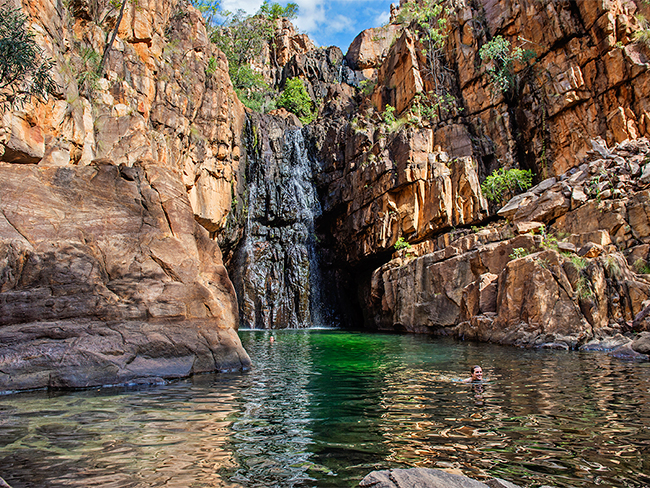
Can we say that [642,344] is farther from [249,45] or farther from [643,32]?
[249,45]

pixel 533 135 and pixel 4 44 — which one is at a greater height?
pixel 533 135

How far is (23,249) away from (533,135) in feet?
109

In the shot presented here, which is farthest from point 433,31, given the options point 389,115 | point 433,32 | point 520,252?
point 520,252

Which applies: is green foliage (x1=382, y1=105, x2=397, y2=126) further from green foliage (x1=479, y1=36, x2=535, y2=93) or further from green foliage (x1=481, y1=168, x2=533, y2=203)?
green foliage (x1=481, y1=168, x2=533, y2=203)

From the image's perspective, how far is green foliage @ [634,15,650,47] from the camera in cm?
2780

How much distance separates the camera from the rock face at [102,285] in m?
9.66

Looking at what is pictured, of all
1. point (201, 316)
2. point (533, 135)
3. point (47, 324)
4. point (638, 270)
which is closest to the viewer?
point (47, 324)

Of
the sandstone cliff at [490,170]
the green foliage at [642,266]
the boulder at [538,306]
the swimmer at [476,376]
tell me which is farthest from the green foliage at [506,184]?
the swimmer at [476,376]

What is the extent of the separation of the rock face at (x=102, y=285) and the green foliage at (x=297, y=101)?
39917mm

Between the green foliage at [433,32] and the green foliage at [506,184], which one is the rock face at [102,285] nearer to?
the green foliage at [506,184]

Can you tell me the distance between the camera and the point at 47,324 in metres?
9.97

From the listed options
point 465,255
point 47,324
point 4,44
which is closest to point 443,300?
point 465,255

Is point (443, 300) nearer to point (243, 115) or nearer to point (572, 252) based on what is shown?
point (572, 252)

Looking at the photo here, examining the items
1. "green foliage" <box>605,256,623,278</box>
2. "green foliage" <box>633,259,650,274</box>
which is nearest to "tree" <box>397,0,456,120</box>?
"green foliage" <box>633,259,650,274</box>
